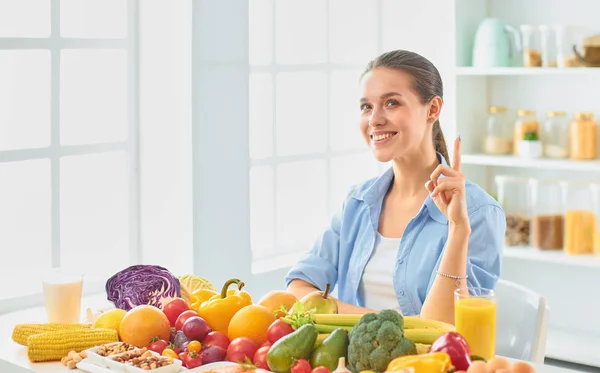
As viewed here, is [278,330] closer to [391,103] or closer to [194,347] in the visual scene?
[194,347]

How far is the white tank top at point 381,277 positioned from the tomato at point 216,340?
731 mm

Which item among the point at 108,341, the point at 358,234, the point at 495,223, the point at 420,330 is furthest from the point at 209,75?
the point at 420,330

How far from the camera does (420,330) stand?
5.90 ft

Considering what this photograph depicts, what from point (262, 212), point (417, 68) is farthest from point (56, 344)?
point (262, 212)

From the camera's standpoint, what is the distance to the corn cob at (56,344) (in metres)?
1.97

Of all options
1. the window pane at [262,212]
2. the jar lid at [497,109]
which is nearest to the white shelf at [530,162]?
the jar lid at [497,109]

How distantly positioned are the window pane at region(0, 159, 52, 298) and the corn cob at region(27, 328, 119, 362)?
1119 millimetres

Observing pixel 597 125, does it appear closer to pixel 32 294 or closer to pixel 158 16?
pixel 158 16

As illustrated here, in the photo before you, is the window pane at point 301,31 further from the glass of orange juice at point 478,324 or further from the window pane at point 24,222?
the glass of orange juice at point 478,324

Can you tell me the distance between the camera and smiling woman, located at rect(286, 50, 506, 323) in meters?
2.46

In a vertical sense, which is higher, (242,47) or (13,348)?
(242,47)

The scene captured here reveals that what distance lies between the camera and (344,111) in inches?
172

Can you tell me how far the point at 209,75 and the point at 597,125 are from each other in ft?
6.21

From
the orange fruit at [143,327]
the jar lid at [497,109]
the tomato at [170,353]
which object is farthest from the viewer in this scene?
the jar lid at [497,109]
